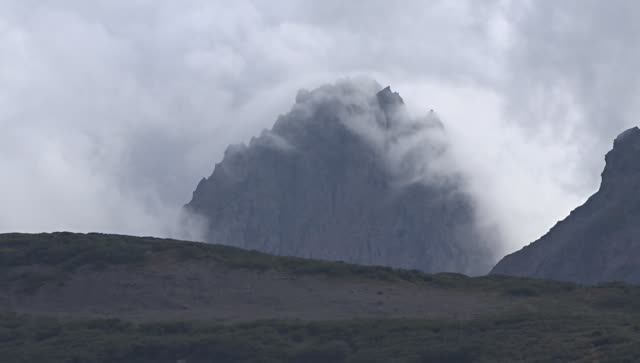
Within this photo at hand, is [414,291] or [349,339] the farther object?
[414,291]

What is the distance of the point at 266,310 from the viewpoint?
489ft

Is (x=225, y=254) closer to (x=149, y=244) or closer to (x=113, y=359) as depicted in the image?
(x=149, y=244)

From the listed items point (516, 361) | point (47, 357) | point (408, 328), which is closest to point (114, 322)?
point (47, 357)

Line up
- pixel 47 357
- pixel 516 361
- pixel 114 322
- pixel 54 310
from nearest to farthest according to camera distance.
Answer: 1. pixel 516 361
2. pixel 47 357
3. pixel 114 322
4. pixel 54 310

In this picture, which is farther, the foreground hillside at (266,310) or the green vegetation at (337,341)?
the foreground hillside at (266,310)

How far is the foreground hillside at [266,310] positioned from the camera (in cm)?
12712

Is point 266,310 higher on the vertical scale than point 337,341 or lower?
higher

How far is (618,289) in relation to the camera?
15325cm

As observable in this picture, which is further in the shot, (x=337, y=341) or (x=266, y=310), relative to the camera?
(x=266, y=310)

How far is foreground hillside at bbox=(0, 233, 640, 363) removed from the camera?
417ft

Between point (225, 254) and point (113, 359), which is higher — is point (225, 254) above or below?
above

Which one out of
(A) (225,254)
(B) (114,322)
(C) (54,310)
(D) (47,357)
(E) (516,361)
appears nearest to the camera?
(E) (516,361)

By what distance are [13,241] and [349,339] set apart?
5068cm

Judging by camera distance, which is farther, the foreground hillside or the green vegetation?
the foreground hillside
